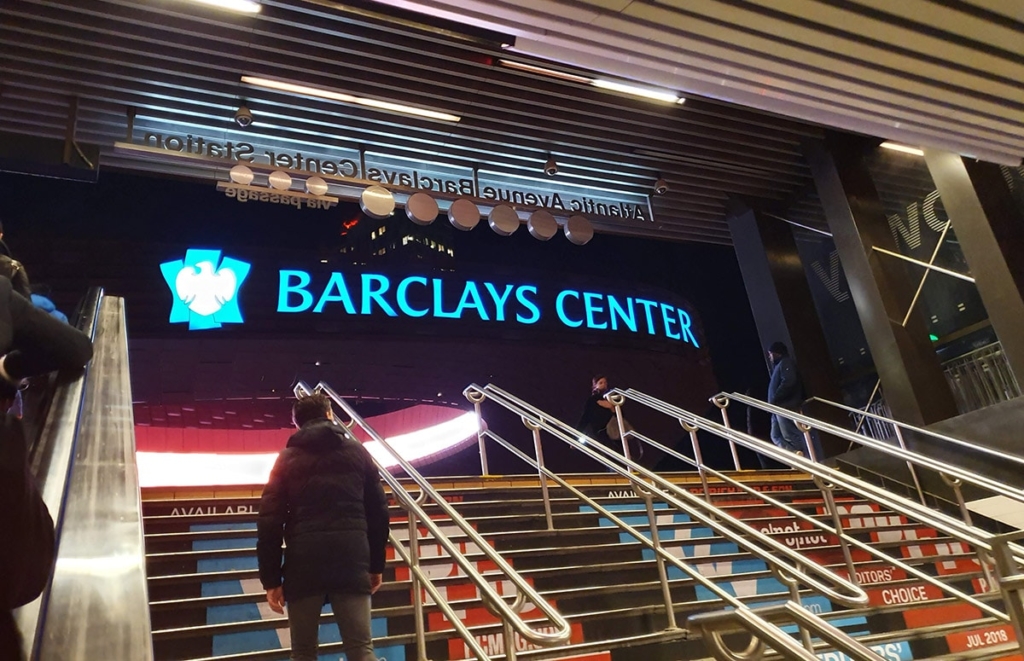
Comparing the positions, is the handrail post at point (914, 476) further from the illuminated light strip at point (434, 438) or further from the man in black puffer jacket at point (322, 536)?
the illuminated light strip at point (434, 438)

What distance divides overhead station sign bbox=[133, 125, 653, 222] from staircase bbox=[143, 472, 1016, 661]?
3.42 m

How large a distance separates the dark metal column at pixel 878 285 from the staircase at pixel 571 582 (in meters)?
1.66

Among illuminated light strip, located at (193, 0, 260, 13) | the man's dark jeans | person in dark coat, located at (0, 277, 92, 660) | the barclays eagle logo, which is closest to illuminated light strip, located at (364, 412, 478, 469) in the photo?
the barclays eagle logo

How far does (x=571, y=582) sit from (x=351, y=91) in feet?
15.7

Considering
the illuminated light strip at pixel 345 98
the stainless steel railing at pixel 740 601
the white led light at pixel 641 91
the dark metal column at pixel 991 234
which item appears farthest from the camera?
the white led light at pixel 641 91

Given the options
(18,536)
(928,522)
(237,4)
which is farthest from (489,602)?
(237,4)

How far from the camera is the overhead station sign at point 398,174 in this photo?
23.2 ft

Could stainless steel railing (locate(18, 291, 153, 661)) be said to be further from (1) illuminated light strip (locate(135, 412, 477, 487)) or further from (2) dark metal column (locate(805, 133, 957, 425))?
(1) illuminated light strip (locate(135, 412, 477, 487))

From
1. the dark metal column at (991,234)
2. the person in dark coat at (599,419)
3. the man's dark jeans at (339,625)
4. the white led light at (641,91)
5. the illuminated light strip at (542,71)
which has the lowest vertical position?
the man's dark jeans at (339,625)

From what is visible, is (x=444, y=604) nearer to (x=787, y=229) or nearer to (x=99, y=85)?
(x=99, y=85)

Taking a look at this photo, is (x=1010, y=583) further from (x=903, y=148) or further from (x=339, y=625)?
(x=903, y=148)

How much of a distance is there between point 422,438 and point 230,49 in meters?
9.12

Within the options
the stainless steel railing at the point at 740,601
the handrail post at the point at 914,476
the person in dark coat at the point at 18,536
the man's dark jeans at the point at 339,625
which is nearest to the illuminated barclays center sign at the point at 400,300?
the stainless steel railing at the point at 740,601

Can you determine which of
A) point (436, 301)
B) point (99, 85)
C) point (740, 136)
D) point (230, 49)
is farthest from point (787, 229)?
point (99, 85)
